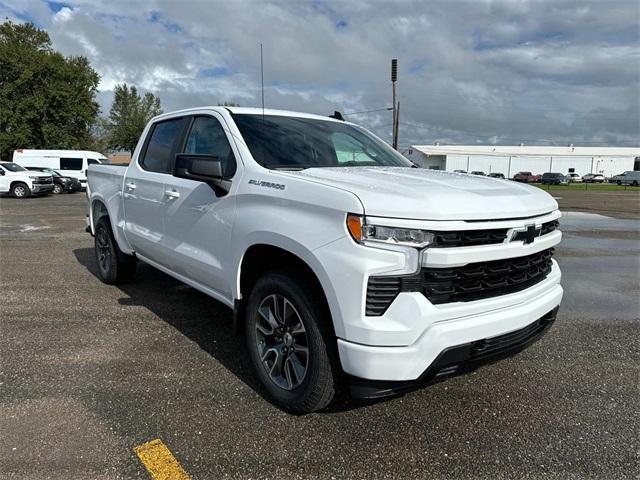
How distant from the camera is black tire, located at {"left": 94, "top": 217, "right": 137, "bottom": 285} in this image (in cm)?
563

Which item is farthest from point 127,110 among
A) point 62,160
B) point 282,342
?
point 282,342

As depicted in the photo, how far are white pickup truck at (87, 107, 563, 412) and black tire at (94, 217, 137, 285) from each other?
1919 millimetres

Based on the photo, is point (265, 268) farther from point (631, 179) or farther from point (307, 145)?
point (631, 179)

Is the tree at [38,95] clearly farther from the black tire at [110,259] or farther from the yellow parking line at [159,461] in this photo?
the yellow parking line at [159,461]

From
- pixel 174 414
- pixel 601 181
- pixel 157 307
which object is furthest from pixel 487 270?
pixel 601 181

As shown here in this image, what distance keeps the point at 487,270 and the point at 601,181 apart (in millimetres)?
82744

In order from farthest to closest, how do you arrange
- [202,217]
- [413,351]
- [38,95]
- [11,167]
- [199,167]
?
[38,95], [11,167], [202,217], [199,167], [413,351]

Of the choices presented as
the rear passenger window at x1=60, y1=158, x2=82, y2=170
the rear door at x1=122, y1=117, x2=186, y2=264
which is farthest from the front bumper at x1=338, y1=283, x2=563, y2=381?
the rear passenger window at x1=60, y1=158, x2=82, y2=170

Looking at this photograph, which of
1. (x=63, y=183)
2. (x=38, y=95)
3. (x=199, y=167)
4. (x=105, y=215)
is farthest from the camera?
(x=38, y=95)

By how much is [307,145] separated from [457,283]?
5.85 feet

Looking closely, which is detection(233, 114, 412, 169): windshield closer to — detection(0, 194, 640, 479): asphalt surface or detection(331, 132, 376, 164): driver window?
detection(331, 132, 376, 164): driver window

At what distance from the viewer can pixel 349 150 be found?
408 centimetres

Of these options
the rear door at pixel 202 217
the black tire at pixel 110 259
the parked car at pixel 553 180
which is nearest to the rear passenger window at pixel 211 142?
the rear door at pixel 202 217

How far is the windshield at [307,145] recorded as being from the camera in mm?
3520
